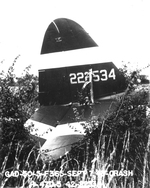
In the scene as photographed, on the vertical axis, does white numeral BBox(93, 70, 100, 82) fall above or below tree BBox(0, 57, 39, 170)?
above

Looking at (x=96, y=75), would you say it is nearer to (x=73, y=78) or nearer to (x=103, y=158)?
(x=73, y=78)

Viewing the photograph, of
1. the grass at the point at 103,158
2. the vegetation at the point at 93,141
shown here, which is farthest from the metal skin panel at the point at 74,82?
the grass at the point at 103,158

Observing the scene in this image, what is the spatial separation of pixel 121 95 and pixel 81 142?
1.11 m

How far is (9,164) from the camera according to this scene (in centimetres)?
356

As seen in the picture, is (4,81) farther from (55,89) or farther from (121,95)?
(121,95)

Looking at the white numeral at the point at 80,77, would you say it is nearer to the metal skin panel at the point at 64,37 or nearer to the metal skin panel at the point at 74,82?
the metal skin panel at the point at 74,82

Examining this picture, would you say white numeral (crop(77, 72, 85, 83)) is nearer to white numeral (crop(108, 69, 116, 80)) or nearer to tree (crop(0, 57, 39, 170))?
white numeral (crop(108, 69, 116, 80))

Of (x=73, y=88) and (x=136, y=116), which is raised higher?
(x=73, y=88)

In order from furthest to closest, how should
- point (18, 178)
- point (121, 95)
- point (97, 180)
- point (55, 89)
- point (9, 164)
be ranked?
point (55, 89)
point (121, 95)
point (9, 164)
point (18, 178)
point (97, 180)

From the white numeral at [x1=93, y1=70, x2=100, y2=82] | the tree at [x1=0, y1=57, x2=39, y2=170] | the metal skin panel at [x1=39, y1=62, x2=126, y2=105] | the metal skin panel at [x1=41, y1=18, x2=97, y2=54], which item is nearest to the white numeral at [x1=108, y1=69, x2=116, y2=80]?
the metal skin panel at [x1=39, y1=62, x2=126, y2=105]

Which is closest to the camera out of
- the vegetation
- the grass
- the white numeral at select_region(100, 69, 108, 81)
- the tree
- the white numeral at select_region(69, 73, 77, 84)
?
the grass

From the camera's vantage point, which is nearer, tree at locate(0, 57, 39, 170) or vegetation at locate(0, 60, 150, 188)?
vegetation at locate(0, 60, 150, 188)

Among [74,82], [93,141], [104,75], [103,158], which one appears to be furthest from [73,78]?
[103,158]

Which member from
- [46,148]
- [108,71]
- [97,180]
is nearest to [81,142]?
[46,148]
